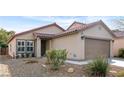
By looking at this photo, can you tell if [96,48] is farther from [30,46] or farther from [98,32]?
[30,46]

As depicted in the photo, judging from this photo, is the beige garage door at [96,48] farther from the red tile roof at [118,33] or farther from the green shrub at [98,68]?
the green shrub at [98,68]

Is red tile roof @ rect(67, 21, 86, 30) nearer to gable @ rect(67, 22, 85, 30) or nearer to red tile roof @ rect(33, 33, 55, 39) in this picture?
gable @ rect(67, 22, 85, 30)

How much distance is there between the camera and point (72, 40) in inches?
343

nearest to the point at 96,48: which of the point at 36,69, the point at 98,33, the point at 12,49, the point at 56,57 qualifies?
the point at 98,33

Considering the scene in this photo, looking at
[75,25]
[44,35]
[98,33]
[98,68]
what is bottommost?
[98,68]

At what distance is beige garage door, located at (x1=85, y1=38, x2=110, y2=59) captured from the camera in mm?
8469

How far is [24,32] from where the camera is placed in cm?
857

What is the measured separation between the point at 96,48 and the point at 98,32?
0.88 metres

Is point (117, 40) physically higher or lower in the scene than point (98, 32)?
lower

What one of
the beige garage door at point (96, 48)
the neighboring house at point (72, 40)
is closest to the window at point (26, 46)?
the neighboring house at point (72, 40)
